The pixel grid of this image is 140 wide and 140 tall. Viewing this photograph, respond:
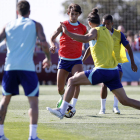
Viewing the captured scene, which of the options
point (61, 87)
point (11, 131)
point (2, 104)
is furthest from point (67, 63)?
point (2, 104)

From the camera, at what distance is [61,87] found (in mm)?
8117

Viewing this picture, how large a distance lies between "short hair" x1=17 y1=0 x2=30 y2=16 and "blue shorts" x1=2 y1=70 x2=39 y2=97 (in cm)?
84

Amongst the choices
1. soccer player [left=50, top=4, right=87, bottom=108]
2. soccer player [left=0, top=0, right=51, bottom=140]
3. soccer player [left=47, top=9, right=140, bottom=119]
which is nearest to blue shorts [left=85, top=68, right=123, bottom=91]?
soccer player [left=47, top=9, right=140, bottom=119]

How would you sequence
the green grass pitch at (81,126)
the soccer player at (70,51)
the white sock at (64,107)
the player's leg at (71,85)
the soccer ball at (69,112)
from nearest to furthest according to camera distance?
the green grass pitch at (81,126) → the player's leg at (71,85) → the white sock at (64,107) → the soccer ball at (69,112) → the soccer player at (70,51)

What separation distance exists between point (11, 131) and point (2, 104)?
35.9 inches

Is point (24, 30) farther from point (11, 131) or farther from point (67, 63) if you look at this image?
point (67, 63)

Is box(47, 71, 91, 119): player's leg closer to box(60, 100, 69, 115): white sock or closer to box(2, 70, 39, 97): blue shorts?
box(60, 100, 69, 115): white sock

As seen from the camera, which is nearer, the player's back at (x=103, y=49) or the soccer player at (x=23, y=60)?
the soccer player at (x=23, y=60)

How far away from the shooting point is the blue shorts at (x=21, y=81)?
16.2 ft

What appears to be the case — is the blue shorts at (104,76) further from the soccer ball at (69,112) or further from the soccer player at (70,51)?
the soccer player at (70,51)

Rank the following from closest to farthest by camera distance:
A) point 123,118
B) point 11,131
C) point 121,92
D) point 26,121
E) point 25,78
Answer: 1. point 25,78
2. point 11,131
3. point 121,92
4. point 26,121
5. point 123,118

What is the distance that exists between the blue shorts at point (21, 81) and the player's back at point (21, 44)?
2.7 inches

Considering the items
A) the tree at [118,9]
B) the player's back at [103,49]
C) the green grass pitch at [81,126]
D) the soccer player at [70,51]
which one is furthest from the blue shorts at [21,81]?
the tree at [118,9]

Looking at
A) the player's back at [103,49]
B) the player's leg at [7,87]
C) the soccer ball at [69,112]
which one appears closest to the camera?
the player's leg at [7,87]
